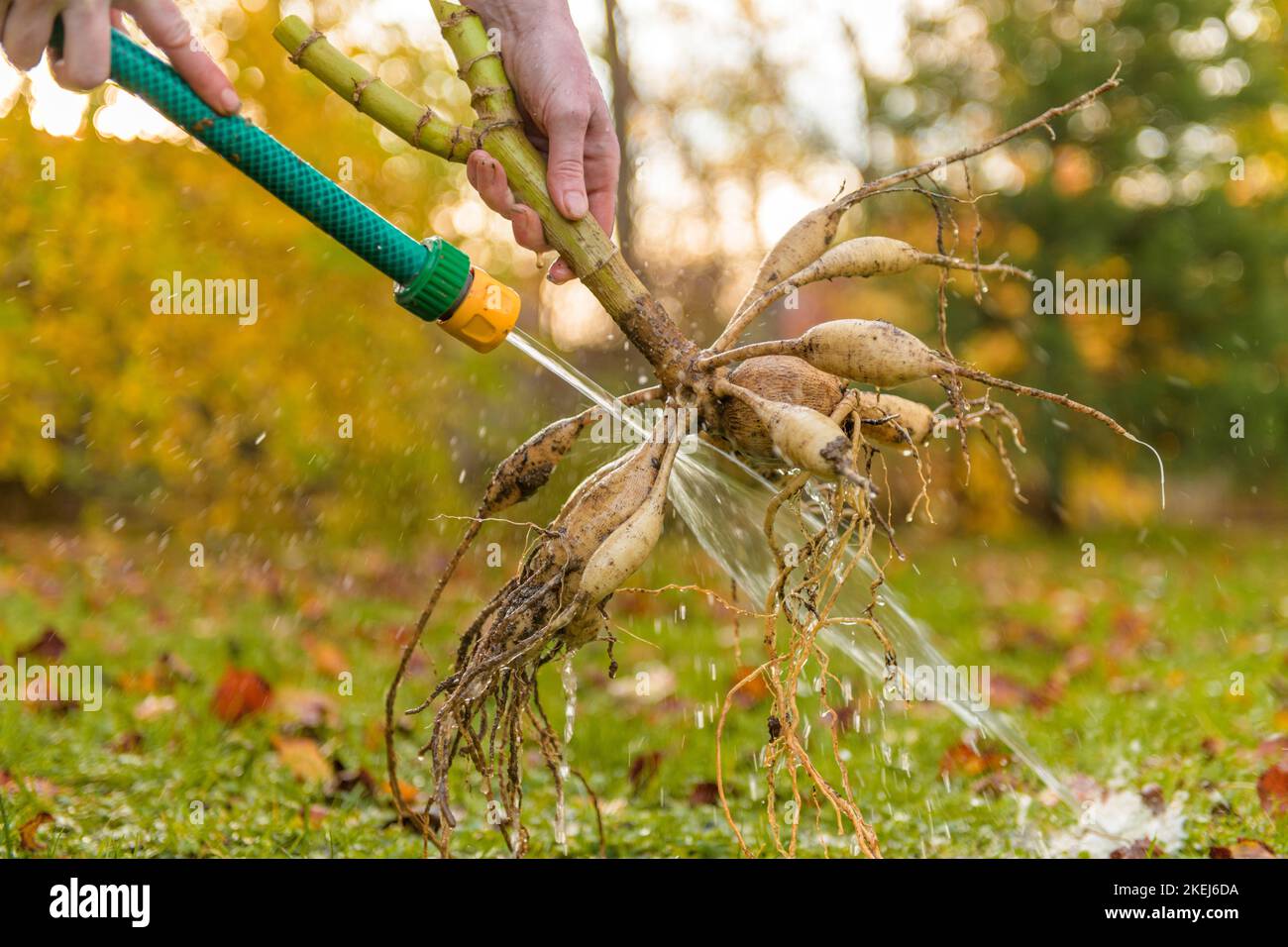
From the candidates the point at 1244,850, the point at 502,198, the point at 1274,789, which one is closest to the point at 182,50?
the point at 502,198

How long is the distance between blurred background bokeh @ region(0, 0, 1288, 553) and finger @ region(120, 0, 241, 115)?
4088 mm

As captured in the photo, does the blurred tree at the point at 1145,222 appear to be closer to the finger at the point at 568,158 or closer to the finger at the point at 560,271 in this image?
the finger at the point at 560,271

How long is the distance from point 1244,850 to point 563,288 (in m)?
6.91

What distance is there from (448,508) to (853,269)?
17.6 ft

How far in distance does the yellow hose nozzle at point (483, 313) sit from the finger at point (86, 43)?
67 cm

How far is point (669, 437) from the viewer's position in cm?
221

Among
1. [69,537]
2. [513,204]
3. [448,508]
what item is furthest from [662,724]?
[69,537]

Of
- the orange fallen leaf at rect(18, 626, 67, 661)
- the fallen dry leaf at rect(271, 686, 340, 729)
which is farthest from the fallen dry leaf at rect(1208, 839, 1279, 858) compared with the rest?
the orange fallen leaf at rect(18, 626, 67, 661)

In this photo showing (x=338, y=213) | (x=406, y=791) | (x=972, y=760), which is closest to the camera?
(x=338, y=213)

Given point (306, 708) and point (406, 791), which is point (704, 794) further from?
point (306, 708)

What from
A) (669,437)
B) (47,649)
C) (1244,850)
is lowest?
(1244,850)

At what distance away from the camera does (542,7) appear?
225 centimetres

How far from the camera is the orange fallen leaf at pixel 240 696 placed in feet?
10.7

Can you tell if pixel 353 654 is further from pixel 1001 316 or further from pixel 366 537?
pixel 1001 316
